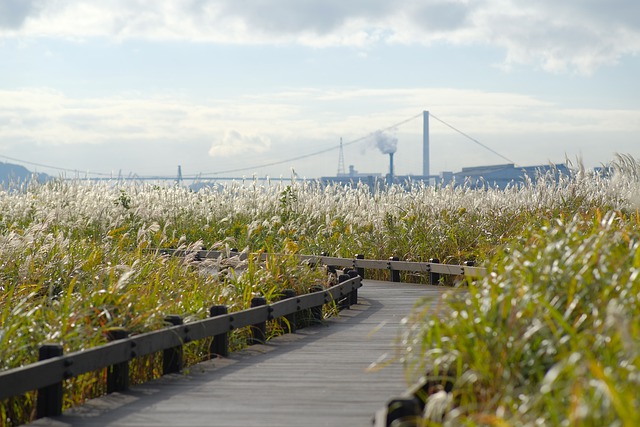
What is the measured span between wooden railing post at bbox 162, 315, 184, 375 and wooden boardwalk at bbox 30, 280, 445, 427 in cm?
14

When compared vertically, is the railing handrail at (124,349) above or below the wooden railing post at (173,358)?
above

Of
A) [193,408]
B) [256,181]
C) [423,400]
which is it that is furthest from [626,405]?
[256,181]

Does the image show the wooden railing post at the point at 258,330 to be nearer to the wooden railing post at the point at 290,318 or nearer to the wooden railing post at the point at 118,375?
the wooden railing post at the point at 290,318

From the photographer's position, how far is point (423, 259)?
15594mm

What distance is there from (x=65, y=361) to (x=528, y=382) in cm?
296

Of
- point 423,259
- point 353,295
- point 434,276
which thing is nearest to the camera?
point 353,295

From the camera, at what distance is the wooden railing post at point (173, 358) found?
24.8ft

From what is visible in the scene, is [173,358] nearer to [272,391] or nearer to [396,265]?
[272,391]

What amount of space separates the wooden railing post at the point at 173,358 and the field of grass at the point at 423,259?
16cm

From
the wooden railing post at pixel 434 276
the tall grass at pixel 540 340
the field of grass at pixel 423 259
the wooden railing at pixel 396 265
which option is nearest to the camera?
the tall grass at pixel 540 340

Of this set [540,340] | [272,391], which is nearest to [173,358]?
[272,391]

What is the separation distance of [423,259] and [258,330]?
6.64 m

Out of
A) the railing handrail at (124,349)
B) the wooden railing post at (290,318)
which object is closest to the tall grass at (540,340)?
the railing handrail at (124,349)

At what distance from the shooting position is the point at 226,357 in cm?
834
